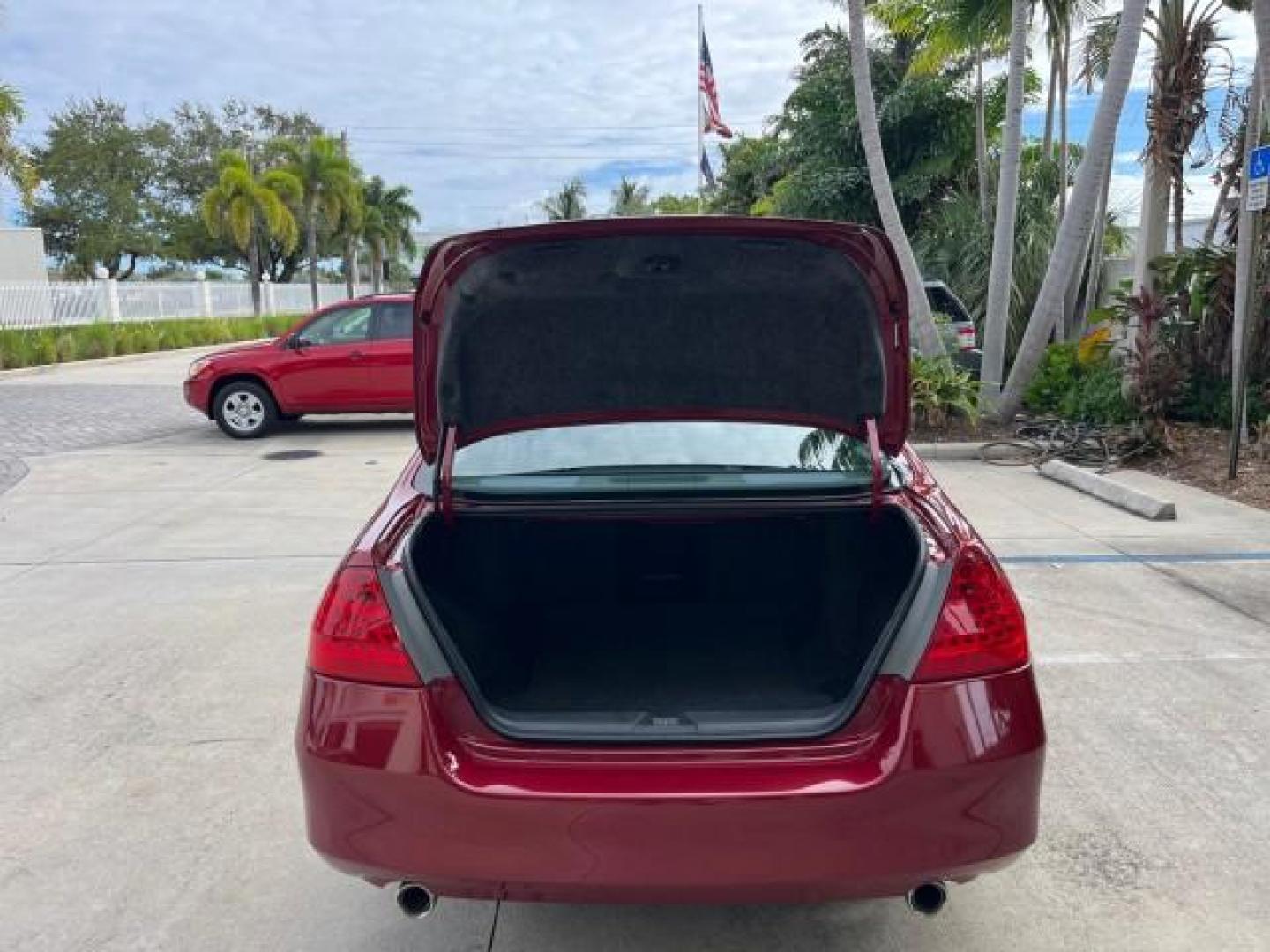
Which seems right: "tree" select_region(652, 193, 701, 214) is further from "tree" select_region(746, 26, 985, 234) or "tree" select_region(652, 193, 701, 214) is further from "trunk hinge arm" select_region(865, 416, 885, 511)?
"trunk hinge arm" select_region(865, 416, 885, 511)

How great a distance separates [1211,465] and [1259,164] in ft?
8.05

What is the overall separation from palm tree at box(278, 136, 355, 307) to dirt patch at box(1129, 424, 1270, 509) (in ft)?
114

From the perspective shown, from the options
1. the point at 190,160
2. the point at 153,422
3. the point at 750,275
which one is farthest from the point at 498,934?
the point at 190,160

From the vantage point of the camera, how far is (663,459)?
3029mm

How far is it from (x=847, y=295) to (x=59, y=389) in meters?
17.2

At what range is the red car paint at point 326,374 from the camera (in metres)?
11.4

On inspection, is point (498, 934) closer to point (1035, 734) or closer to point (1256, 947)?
point (1035, 734)

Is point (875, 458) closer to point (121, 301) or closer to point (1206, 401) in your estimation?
point (1206, 401)

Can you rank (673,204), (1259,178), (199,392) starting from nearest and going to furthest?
(1259,178) → (199,392) → (673,204)

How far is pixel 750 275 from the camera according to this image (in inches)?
106

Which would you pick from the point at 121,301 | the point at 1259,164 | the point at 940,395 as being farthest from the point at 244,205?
the point at 1259,164

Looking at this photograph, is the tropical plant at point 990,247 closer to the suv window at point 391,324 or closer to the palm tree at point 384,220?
the suv window at point 391,324

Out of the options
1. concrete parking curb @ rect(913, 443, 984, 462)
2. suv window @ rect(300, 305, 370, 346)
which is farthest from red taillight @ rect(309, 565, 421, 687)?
suv window @ rect(300, 305, 370, 346)

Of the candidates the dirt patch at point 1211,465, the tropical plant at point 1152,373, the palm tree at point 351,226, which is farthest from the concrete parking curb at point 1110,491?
the palm tree at point 351,226
